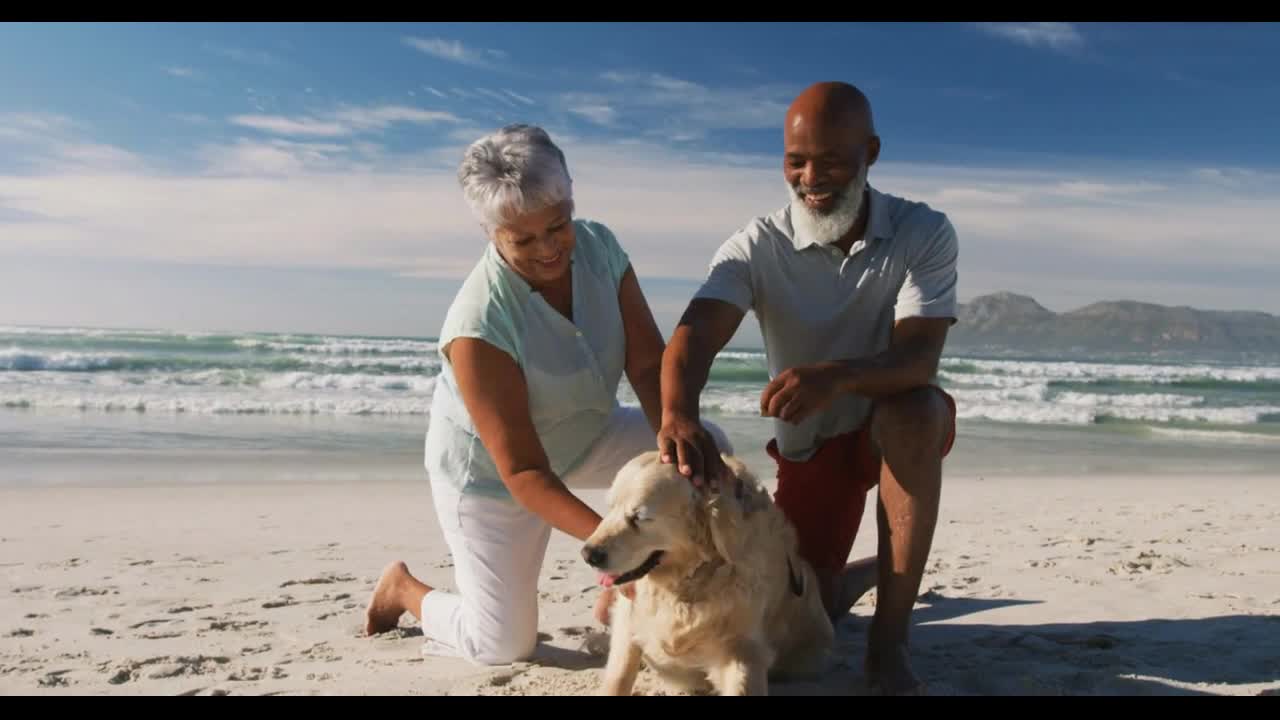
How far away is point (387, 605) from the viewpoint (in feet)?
13.8

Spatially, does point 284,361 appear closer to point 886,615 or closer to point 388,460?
point 388,460

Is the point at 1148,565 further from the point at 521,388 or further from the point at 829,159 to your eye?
the point at 521,388

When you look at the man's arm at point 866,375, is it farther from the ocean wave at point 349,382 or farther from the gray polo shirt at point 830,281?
the ocean wave at point 349,382

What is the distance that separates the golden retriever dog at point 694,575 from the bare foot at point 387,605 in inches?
54.4

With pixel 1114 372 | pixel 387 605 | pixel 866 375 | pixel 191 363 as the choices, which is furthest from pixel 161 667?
pixel 1114 372

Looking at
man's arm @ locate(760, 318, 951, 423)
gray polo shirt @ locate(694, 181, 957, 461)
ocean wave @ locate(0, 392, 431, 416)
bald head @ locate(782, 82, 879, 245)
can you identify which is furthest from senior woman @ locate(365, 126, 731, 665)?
ocean wave @ locate(0, 392, 431, 416)

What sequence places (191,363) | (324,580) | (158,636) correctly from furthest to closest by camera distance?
(191,363)
(324,580)
(158,636)

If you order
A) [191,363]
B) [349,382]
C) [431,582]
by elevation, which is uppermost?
[191,363]

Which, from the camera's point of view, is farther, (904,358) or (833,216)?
(833,216)

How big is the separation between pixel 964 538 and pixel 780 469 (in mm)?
2760

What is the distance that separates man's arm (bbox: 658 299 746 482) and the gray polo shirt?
0.10 metres

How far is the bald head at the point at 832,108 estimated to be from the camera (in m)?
3.41

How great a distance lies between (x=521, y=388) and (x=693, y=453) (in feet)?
2.86

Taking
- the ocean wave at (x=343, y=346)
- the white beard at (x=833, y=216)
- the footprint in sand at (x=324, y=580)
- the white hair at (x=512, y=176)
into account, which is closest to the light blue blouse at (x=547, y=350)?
the white hair at (x=512, y=176)
